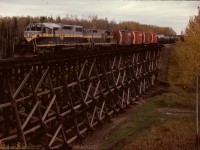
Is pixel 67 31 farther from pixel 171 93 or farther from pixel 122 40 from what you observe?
pixel 171 93

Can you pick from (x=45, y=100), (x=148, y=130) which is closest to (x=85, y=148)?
(x=45, y=100)

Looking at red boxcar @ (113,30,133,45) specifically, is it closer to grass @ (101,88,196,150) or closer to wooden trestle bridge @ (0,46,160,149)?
wooden trestle bridge @ (0,46,160,149)

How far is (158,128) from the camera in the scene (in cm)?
2320

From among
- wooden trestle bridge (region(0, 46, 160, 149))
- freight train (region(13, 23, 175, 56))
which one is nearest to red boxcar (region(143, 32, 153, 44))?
wooden trestle bridge (region(0, 46, 160, 149))

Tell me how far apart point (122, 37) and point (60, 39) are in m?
11.8

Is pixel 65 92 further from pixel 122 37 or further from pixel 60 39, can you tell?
pixel 122 37

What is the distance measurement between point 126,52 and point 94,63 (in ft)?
25.5

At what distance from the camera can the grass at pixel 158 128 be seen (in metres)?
19.6

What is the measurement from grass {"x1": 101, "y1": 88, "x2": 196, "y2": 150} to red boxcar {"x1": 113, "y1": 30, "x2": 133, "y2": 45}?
262 inches

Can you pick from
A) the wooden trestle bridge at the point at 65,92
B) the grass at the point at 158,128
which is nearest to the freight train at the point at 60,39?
the wooden trestle bridge at the point at 65,92

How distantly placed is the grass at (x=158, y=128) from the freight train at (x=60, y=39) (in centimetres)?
688

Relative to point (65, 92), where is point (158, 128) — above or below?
below

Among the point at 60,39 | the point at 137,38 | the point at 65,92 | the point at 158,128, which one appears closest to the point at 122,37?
the point at 137,38

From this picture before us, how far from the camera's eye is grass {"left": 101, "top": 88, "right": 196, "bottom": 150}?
773 inches
